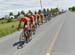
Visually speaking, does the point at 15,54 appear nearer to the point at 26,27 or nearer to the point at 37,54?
the point at 37,54

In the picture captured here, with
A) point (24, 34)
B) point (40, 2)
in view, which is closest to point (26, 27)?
point (24, 34)

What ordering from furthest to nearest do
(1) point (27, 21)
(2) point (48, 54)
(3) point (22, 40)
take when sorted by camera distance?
(3) point (22, 40) < (1) point (27, 21) < (2) point (48, 54)

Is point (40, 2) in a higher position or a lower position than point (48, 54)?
lower

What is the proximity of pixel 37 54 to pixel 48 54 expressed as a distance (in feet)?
1.82

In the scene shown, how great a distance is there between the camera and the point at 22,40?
1950 centimetres

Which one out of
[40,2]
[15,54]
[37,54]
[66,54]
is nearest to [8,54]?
[15,54]

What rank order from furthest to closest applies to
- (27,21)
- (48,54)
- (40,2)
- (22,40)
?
1. (40,2)
2. (22,40)
3. (27,21)
4. (48,54)

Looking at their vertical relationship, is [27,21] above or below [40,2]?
above

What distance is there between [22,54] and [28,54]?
0.30 metres

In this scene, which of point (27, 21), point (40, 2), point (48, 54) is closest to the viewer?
point (48, 54)

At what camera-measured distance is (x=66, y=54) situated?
13.2m

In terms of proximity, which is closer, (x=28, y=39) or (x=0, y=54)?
(x=0, y=54)

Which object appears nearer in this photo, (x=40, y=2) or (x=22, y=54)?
(x=22, y=54)

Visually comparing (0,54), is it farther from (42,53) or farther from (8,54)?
(42,53)
